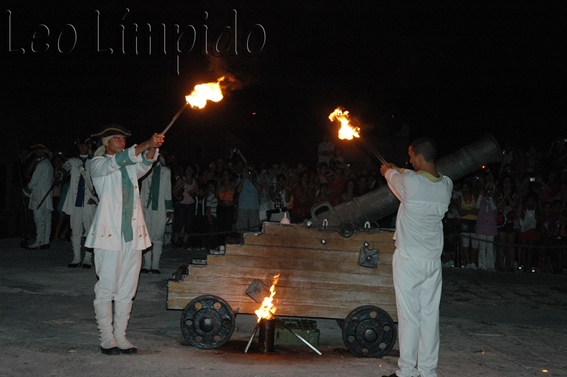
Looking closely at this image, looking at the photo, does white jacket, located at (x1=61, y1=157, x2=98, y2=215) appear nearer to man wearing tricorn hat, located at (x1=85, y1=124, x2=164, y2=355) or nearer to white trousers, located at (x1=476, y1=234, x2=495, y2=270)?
man wearing tricorn hat, located at (x1=85, y1=124, x2=164, y2=355)

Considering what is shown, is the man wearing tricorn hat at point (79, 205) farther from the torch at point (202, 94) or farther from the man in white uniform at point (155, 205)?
the torch at point (202, 94)

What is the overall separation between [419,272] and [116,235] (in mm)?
2679

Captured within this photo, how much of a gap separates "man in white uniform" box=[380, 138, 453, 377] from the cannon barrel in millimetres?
1170

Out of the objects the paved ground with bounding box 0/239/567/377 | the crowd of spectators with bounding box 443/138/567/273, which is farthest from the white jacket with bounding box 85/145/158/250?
the crowd of spectators with bounding box 443/138/567/273

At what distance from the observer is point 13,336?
21.6 ft

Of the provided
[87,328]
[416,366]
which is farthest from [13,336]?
[416,366]

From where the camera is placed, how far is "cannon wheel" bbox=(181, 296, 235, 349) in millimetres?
6473

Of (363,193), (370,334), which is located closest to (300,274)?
(370,334)

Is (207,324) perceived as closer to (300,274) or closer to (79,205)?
(300,274)

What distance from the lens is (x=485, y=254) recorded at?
13.3 metres

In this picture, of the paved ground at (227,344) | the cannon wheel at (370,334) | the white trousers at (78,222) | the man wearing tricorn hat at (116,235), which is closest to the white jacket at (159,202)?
the paved ground at (227,344)

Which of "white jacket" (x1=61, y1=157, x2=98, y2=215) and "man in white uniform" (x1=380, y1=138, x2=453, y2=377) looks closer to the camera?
"man in white uniform" (x1=380, y1=138, x2=453, y2=377)

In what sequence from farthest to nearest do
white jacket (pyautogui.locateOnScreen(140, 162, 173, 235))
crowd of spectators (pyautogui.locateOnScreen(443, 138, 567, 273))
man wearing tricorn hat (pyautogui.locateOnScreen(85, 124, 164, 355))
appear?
1. crowd of spectators (pyautogui.locateOnScreen(443, 138, 567, 273))
2. white jacket (pyautogui.locateOnScreen(140, 162, 173, 235))
3. man wearing tricorn hat (pyautogui.locateOnScreen(85, 124, 164, 355))

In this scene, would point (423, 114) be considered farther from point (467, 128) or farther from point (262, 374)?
point (262, 374)
